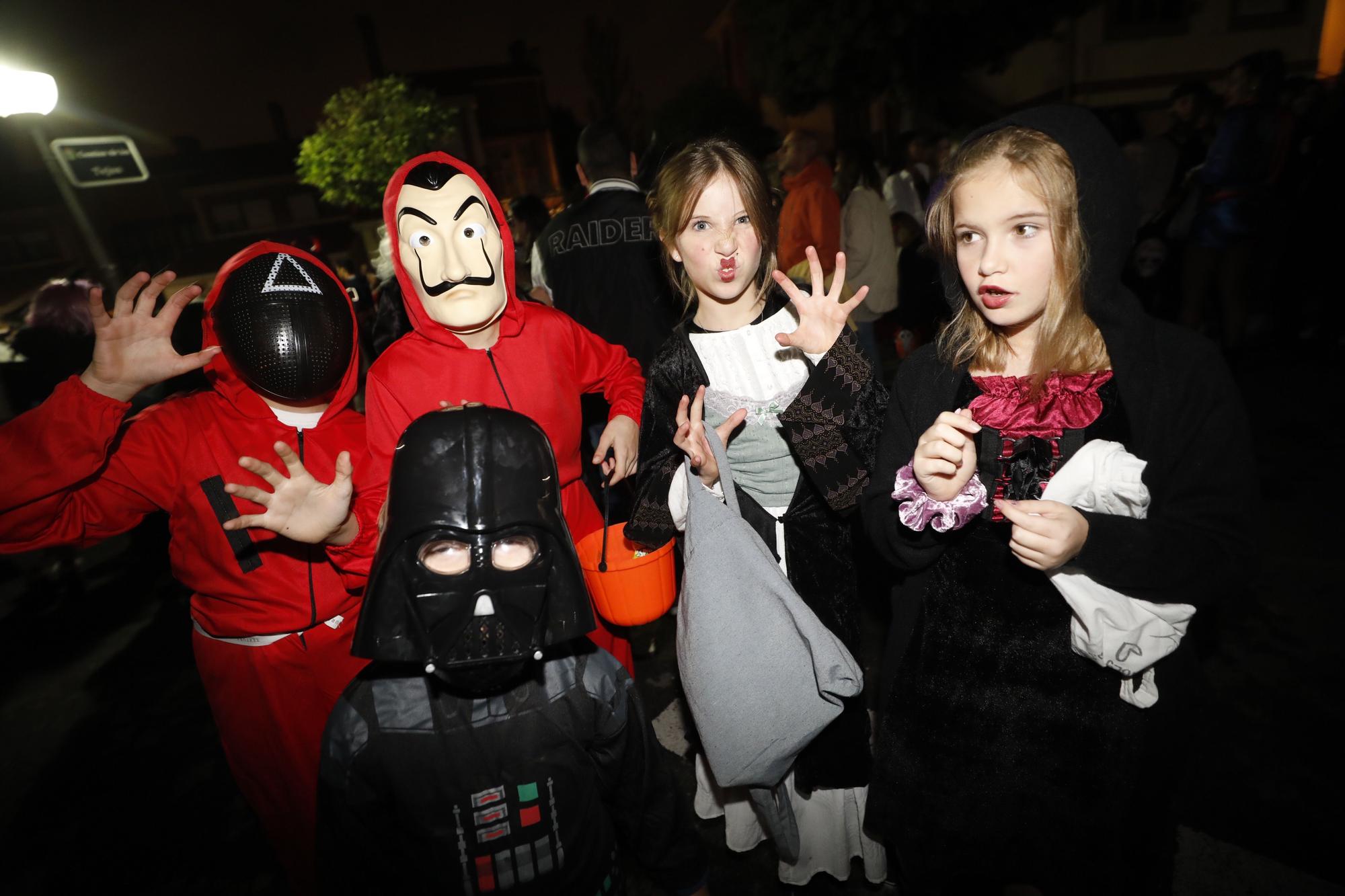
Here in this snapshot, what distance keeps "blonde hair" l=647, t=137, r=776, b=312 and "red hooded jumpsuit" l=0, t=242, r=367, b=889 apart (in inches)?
Answer: 38.3

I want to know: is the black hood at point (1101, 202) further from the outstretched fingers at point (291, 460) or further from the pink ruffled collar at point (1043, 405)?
the outstretched fingers at point (291, 460)

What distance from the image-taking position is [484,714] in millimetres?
1389

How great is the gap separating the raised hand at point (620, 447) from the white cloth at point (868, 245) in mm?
3225

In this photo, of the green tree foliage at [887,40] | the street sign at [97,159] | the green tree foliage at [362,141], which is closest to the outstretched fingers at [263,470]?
the street sign at [97,159]

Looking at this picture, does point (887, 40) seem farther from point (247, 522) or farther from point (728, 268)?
point (247, 522)

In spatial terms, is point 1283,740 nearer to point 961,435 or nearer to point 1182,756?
point 1182,756

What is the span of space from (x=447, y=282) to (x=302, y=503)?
77 centimetres

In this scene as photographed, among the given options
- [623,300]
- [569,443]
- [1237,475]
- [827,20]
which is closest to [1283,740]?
[1237,475]

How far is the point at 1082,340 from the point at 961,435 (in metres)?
0.37

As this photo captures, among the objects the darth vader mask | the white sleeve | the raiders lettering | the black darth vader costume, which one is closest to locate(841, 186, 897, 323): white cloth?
the raiders lettering

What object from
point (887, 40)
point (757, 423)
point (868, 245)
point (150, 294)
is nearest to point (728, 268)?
point (757, 423)

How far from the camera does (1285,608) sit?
9.41 feet

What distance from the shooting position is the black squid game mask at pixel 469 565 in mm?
1181

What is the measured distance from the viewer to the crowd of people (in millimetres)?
1214
